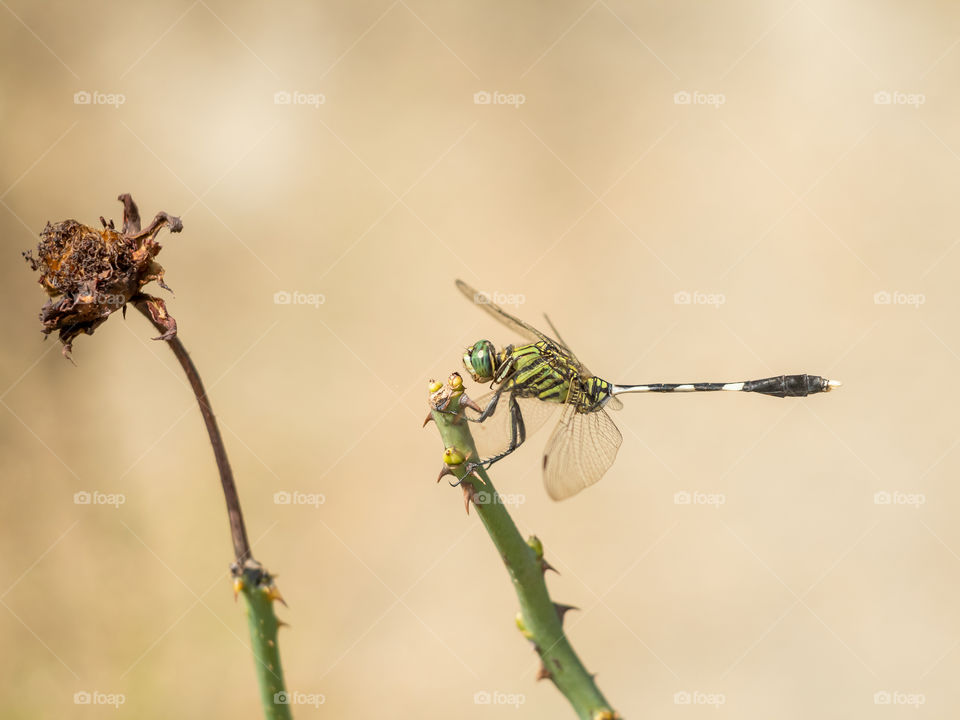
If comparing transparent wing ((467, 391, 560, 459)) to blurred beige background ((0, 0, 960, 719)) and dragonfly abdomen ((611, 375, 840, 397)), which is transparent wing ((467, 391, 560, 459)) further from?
blurred beige background ((0, 0, 960, 719))

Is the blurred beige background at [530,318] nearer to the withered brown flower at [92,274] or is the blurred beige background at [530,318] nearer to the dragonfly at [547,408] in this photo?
the dragonfly at [547,408]

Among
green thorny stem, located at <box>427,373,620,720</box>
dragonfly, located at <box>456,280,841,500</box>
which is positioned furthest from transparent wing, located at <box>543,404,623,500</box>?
green thorny stem, located at <box>427,373,620,720</box>

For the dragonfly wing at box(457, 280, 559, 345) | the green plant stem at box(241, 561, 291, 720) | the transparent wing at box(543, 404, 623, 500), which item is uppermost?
the dragonfly wing at box(457, 280, 559, 345)

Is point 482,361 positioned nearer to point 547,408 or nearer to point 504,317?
point 547,408

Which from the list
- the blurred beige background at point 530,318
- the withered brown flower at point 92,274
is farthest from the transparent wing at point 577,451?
the blurred beige background at point 530,318

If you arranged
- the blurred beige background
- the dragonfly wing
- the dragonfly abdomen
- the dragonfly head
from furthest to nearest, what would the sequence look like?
the blurred beige background < the dragonfly abdomen < the dragonfly wing < the dragonfly head

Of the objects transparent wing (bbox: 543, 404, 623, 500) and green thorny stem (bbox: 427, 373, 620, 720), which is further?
transparent wing (bbox: 543, 404, 623, 500)

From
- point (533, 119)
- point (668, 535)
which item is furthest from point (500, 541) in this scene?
point (533, 119)
